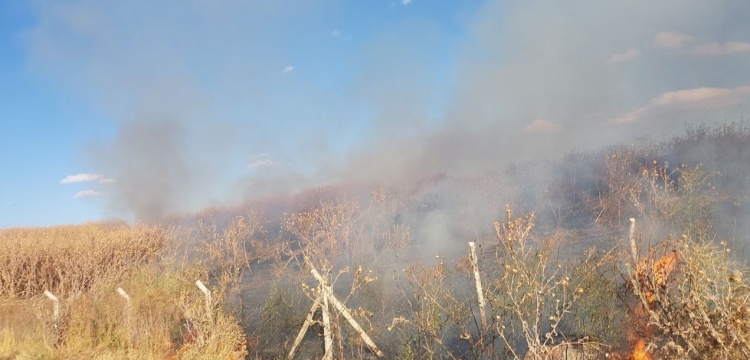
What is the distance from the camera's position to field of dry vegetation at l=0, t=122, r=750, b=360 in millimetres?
4371

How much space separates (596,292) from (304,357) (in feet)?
15.1

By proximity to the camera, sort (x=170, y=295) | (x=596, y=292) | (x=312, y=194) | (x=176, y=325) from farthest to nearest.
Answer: (x=312, y=194) → (x=170, y=295) → (x=176, y=325) → (x=596, y=292)

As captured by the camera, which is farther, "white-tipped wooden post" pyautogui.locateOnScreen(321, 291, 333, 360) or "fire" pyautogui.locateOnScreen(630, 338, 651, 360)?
"white-tipped wooden post" pyautogui.locateOnScreen(321, 291, 333, 360)

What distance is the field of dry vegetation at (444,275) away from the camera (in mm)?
4371

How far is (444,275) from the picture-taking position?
7969 millimetres

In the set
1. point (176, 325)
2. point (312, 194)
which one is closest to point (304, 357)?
point (176, 325)

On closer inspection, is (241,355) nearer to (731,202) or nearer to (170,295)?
(170,295)

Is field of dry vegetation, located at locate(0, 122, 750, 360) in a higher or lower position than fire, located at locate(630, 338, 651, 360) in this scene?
higher

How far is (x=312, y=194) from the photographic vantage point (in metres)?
20.9

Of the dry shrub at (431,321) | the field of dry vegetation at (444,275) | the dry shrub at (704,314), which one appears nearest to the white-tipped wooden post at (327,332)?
the field of dry vegetation at (444,275)

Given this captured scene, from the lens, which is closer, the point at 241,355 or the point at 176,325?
the point at 241,355

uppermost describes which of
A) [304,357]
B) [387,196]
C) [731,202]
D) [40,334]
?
[387,196]

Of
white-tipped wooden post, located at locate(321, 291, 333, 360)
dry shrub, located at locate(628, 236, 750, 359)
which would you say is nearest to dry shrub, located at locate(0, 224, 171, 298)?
white-tipped wooden post, located at locate(321, 291, 333, 360)

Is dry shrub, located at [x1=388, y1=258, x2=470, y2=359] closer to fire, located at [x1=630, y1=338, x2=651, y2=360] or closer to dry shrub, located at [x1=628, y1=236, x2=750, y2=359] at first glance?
fire, located at [x1=630, y1=338, x2=651, y2=360]
